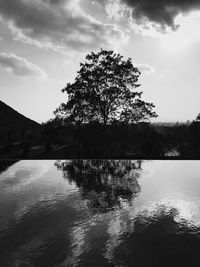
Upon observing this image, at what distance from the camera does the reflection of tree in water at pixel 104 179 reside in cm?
1002

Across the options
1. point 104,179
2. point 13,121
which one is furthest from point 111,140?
point 13,121

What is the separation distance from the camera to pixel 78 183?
12789mm

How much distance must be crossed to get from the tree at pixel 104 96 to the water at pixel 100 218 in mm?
8423

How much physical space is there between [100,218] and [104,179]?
18.2 feet

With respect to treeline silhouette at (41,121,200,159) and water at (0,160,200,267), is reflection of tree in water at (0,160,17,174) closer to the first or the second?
water at (0,160,200,267)

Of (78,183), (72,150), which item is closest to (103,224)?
(78,183)

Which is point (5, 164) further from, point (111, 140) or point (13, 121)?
point (13, 121)

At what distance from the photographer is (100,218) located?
26.1ft

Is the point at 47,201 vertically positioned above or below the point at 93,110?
below

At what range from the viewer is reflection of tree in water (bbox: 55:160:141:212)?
10023 mm

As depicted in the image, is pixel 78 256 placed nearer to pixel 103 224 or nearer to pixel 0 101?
pixel 103 224

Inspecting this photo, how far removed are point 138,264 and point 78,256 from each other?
120cm

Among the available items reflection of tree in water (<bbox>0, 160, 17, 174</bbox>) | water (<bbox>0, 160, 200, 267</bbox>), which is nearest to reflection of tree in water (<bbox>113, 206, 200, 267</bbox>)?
water (<bbox>0, 160, 200, 267</bbox>)

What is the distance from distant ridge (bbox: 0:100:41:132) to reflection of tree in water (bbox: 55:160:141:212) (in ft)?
41.7
